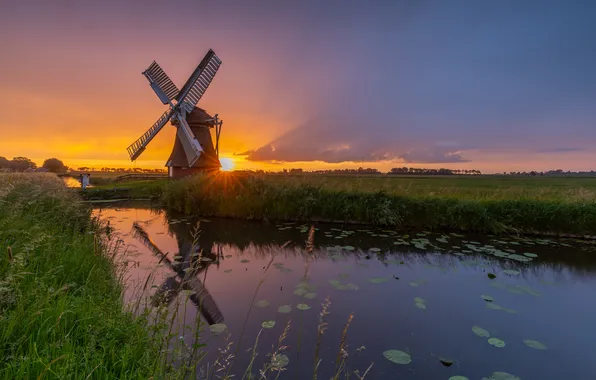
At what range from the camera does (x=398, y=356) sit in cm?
312

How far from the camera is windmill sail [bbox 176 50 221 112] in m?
→ 20.3

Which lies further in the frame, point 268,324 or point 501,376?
point 268,324

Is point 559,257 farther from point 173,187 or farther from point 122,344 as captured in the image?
point 173,187

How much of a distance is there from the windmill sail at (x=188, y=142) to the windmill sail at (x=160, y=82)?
113 inches

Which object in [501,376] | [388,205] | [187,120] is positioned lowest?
[501,376]

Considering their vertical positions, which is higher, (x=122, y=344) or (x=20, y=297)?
(x=20, y=297)

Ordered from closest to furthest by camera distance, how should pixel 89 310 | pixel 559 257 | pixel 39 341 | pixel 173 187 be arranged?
pixel 39 341, pixel 89 310, pixel 559 257, pixel 173 187

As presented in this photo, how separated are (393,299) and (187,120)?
2000 cm

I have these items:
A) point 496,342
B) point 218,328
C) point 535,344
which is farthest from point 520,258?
point 218,328

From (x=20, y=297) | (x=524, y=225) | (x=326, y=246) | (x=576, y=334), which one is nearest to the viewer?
(x=20, y=297)

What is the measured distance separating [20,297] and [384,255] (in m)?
6.56

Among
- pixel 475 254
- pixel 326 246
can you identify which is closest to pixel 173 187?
pixel 326 246

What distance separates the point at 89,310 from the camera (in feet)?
8.05

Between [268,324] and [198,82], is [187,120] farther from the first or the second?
[268,324]
